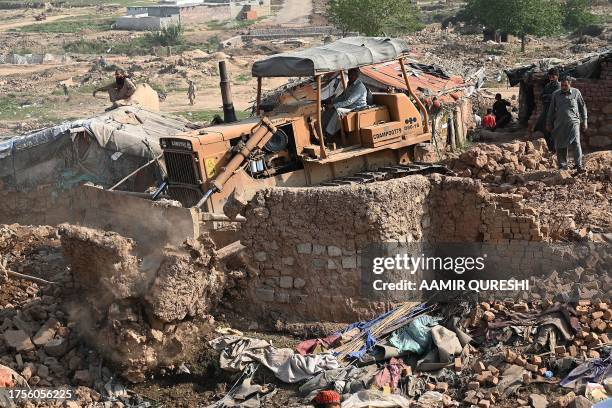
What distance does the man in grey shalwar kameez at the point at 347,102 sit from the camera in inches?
457

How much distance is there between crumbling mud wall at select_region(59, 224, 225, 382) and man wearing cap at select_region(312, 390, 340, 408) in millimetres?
1642

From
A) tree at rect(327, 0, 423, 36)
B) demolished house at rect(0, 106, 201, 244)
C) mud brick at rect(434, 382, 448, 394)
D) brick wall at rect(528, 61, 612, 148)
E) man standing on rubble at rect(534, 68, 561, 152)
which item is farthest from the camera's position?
tree at rect(327, 0, 423, 36)

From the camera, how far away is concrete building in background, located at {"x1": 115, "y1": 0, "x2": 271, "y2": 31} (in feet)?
200

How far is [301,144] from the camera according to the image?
37.6 ft

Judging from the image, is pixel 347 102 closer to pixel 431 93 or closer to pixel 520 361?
pixel 520 361

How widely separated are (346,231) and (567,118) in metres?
4.48

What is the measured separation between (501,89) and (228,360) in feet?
60.9

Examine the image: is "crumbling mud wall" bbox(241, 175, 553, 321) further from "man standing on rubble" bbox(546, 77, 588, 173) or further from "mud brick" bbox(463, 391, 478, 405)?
"man standing on rubble" bbox(546, 77, 588, 173)

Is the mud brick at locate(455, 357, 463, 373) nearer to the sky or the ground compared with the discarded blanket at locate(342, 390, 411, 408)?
nearer to the ground

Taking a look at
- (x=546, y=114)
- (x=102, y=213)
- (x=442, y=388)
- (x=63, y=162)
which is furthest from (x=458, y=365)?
(x=63, y=162)

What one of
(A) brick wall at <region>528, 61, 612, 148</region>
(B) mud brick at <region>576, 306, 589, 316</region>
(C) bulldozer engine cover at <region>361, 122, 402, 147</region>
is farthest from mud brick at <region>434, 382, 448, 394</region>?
(A) brick wall at <region>528, 61, 612, 148</region>

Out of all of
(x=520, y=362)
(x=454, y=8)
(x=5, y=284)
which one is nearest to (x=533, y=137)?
(x=520, y=362)

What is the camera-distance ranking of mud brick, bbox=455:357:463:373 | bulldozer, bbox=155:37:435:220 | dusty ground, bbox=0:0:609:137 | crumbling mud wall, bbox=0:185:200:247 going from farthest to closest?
dusty ground, bbox=0:0:609:137 → bulldozer, bbox=155:37:435:220 → crumbling mud wall, bbox=0:185:200:247 → mud brick, bbox=455:357:463:373

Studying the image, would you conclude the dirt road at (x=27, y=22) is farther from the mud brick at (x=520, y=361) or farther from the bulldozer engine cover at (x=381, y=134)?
the mud brick at (x=520, y=361)
